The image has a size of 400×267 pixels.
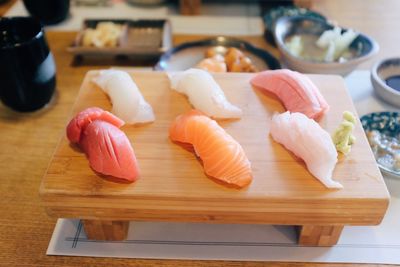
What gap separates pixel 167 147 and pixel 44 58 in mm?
529

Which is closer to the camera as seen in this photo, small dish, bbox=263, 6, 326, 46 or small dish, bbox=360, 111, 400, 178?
small dish, bbox=360, 111, 400, 178

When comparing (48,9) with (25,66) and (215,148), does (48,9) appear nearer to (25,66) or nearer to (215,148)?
(25,66)

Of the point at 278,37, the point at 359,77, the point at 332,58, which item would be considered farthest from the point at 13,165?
the point at 359,77

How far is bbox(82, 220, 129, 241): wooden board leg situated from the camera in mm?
900

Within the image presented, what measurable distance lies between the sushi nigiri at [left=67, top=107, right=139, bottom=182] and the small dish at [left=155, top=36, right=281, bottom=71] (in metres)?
0.51

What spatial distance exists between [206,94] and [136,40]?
707 mm

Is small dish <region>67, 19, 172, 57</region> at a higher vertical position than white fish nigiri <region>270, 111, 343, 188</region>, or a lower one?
lower

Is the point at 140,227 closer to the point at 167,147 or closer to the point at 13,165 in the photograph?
the point at 167,147

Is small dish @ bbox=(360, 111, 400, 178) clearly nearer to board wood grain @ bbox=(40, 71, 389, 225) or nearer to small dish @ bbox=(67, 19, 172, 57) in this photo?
board wood grain @ bbox=(40, 71, 389, 225)

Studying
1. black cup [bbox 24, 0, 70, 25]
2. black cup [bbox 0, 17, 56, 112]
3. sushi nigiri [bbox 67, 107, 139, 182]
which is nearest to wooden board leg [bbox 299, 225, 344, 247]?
sushi nigiri [bbox 67, 107, 139, 182]

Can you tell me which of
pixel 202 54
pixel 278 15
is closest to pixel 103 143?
pixel 202 54

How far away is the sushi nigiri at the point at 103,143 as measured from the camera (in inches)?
32.9

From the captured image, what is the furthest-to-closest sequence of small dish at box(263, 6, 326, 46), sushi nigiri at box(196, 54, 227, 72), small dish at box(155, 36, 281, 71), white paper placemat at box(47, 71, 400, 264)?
small dish at box(263, 6, 326, 46), small dish at box(155, 36, 281, 71), sushi nigiri at box(196, 54, 227, 72), white paper placemat at box(47, 71, 400, 264)

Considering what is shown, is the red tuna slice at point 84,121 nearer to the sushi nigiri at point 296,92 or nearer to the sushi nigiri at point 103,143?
the sushi nigiri at point 103,143
